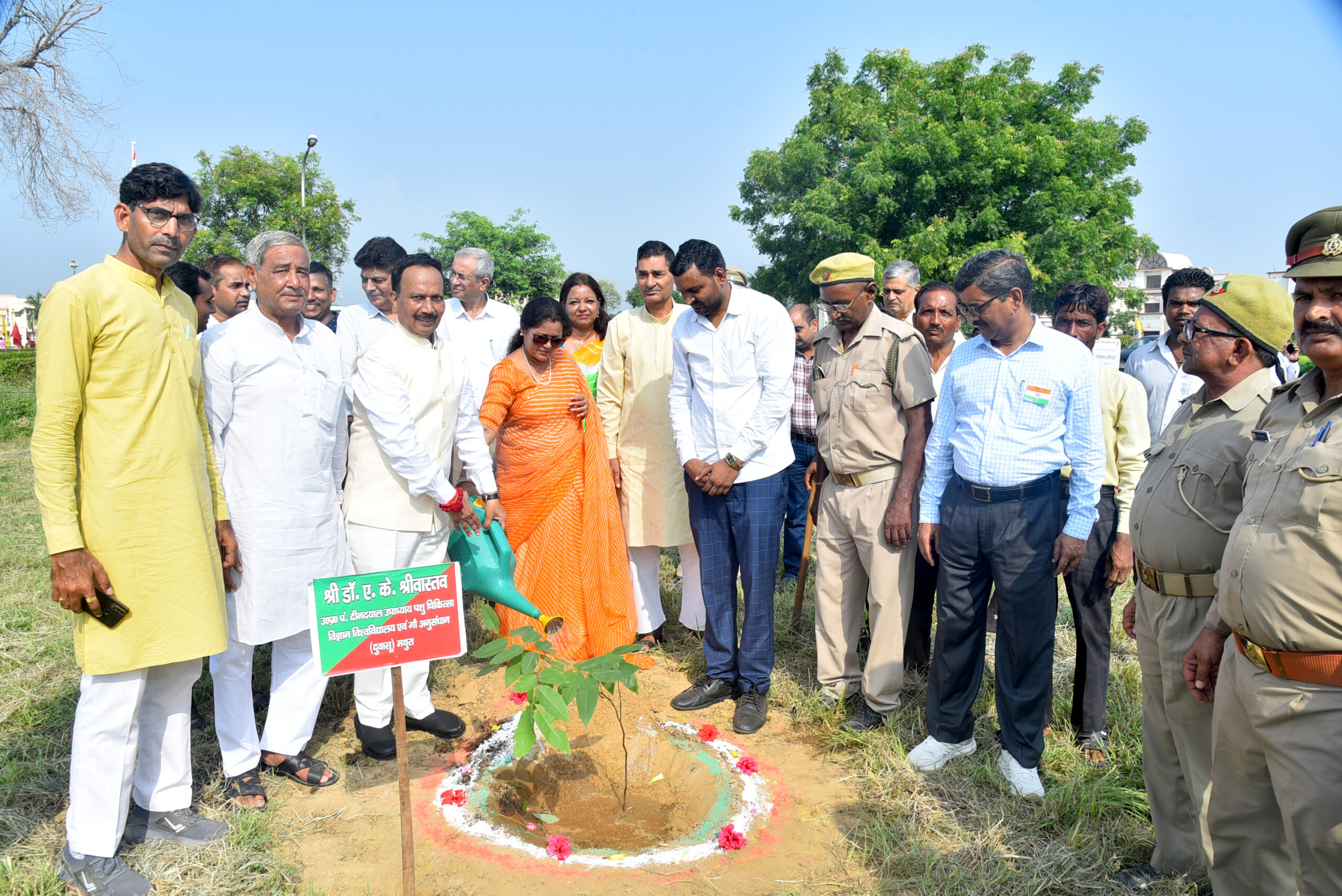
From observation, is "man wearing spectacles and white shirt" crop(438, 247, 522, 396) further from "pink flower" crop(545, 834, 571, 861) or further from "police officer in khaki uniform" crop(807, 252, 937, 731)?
"pink flower" crop(545, 834, 571, 861)

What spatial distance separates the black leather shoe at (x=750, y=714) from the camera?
12.7 feet

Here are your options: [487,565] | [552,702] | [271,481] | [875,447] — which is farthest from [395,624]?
[875,447]

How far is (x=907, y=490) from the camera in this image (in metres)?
3.62

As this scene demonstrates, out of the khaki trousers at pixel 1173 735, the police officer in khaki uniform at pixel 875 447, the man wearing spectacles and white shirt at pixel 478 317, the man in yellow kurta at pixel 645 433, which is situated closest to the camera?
the khaki trousers at pixel 1173 735

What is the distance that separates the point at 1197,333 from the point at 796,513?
12.7 ft

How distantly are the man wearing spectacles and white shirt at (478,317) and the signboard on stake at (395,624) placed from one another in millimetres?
3034

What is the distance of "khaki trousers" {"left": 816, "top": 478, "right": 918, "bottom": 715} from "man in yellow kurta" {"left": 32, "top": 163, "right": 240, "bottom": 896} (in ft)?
→ 8.56

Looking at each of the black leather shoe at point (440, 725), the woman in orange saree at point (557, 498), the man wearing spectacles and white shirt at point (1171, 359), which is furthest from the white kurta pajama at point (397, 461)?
the man wearing spectacles and white shirt at point (1171, 359)

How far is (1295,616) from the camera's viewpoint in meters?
1.83

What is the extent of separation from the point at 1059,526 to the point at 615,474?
2.46 metres

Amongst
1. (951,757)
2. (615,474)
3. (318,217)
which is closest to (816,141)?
(318,217)

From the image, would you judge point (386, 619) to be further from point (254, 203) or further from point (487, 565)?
point (254, 203)

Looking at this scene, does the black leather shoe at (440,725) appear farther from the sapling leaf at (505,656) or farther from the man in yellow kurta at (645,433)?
the man in yellow kurta at (645,433)

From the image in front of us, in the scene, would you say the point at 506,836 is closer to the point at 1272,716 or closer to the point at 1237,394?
the point at 1272,716
